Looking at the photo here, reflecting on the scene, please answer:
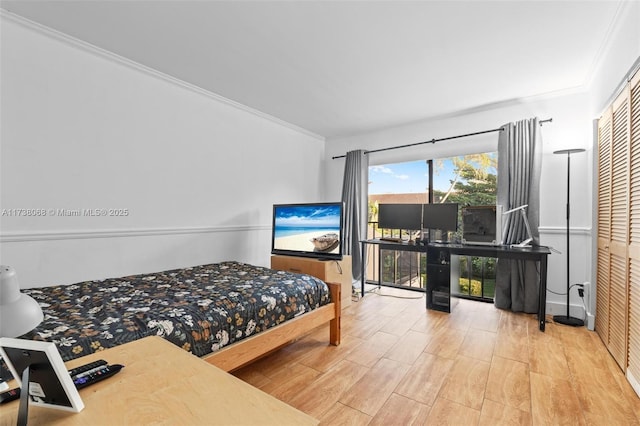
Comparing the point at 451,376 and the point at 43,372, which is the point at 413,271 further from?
the point at 43,372

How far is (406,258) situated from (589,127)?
102 inches

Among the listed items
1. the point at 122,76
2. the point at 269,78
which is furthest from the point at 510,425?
the point at 122,76

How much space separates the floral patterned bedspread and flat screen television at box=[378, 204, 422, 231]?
5.89ft

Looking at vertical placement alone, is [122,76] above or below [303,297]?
above

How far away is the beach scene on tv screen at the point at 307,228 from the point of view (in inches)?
129

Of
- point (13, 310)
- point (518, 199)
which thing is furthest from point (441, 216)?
point (13, 310)

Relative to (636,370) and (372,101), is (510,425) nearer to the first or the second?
(636,370)

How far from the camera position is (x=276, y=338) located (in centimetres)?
208

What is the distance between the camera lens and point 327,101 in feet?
11.7

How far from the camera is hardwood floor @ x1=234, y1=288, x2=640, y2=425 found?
1.68 meters

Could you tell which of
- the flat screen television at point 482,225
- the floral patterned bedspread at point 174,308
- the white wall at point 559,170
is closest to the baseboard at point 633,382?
the white wall at point 559,170

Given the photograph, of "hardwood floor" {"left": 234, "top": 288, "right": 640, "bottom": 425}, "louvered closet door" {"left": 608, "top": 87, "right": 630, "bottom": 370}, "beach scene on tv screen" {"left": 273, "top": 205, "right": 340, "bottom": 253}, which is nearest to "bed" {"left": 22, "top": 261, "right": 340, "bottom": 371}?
"hardwood floor" {"left": 234, "top": 288, "right": 640, "bottom": 425}

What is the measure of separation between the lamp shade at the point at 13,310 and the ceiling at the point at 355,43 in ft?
6.54

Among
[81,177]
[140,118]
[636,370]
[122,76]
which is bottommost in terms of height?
[636,370]
